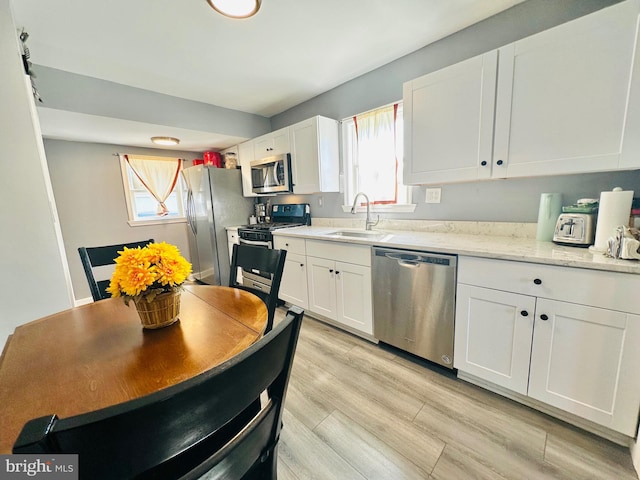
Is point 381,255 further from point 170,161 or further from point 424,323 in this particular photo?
point 170,161

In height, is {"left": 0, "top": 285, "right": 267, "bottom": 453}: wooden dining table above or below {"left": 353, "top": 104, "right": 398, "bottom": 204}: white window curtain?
below

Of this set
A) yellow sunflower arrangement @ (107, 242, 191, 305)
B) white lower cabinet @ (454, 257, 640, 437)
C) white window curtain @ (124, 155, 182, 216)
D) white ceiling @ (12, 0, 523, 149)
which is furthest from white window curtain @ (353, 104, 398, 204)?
white window curtain @ (124, 155, 182, 216)

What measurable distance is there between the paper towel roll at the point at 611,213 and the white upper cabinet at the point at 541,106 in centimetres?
15

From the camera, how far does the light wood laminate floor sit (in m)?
1.20

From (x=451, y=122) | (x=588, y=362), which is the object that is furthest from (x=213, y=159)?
(x=588, y=362)

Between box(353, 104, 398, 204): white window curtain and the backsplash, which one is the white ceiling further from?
the backsplash

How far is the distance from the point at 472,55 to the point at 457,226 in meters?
1.30

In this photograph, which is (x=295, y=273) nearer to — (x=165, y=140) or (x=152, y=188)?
(x=165, y=140)

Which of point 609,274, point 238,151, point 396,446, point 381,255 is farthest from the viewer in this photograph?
point 238,151

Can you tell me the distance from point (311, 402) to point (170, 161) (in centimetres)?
414

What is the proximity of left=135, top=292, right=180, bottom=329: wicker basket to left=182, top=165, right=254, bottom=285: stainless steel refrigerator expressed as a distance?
287 centimetres

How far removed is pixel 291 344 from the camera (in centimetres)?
59

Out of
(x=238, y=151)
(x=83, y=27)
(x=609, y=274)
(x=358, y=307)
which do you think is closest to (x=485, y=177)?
(x=609, y=274)

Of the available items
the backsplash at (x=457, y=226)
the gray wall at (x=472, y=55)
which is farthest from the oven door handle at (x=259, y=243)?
the gray wall at (x=472, y=55)
